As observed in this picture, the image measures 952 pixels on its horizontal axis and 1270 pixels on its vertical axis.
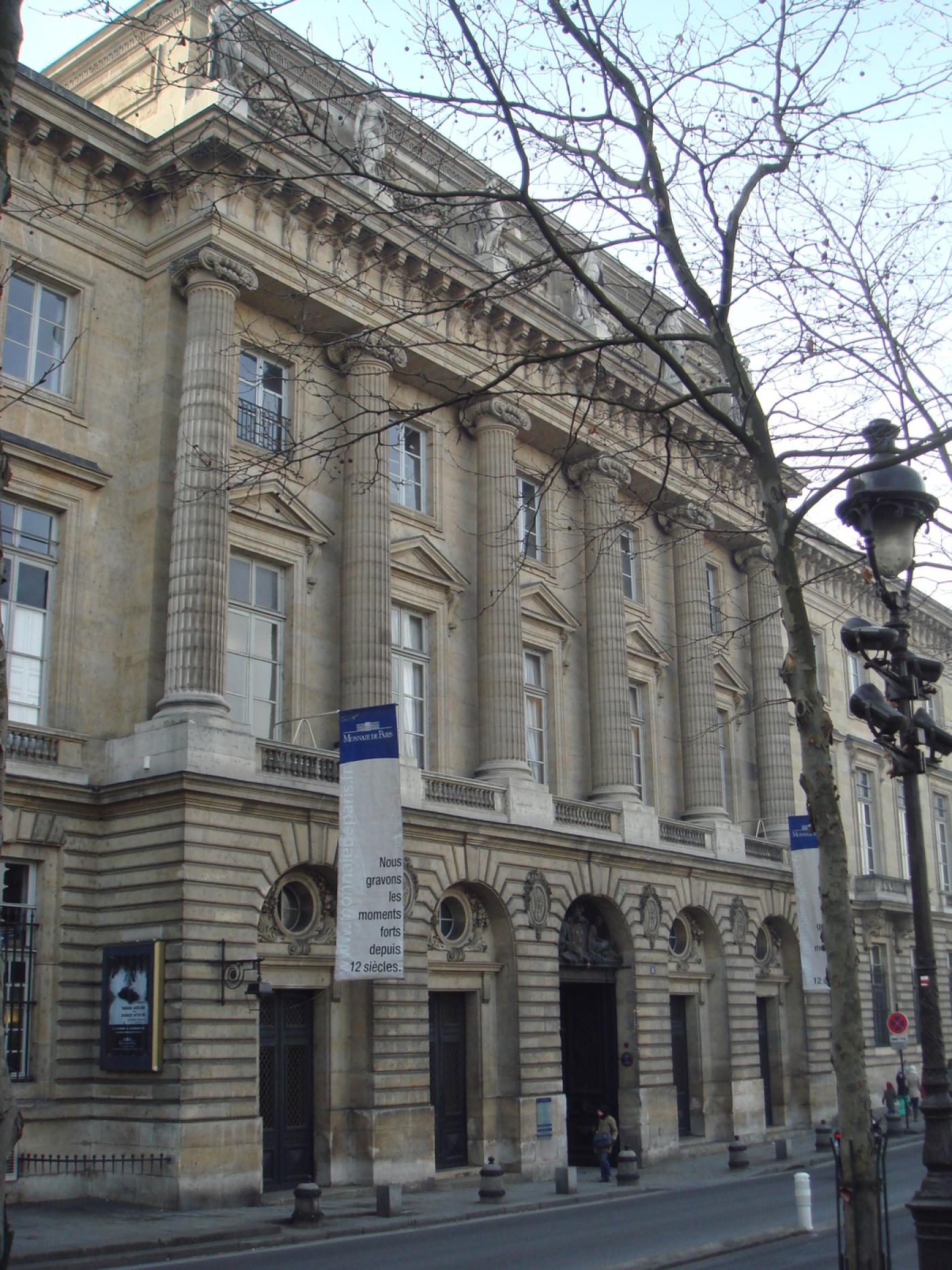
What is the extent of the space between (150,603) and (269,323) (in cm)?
764

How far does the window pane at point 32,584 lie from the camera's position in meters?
25.1

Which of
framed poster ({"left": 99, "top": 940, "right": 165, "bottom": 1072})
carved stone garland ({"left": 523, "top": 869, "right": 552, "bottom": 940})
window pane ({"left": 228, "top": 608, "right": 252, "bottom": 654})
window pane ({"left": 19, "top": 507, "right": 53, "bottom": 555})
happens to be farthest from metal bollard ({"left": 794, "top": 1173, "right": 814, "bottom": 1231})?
window pane ({"left": 19, "top": 507, "right": 53, "bottom": 555})

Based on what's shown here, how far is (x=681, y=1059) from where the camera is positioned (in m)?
38.6

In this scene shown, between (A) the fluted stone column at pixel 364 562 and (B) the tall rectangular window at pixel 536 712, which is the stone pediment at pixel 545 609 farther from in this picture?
(A) the fluted stone column at pixel 364 562

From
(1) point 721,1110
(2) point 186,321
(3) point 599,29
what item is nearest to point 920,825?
(3) point 599,29

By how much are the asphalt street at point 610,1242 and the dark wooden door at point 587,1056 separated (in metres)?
8.64

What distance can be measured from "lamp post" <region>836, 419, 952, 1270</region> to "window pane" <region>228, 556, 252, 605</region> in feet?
61.2

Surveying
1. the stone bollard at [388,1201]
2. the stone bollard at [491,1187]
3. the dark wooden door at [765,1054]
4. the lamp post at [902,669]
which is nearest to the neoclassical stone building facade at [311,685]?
the dark wooden door at [765,1054]

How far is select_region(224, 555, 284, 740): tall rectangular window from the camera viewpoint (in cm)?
2773

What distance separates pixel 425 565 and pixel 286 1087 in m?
12.4

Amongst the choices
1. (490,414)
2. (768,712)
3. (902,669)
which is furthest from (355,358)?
(902,669)

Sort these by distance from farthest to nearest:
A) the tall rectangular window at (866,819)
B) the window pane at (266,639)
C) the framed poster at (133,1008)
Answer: the tall rectangular window at (866,819) < the window pane at (266,639) < the framed poster at (133,1008)

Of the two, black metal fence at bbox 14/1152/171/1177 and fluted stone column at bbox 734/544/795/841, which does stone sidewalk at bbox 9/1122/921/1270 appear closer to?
black metal fence at bbox 14/1152/171/1177

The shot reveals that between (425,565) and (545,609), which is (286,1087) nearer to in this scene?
A: (425,565)
